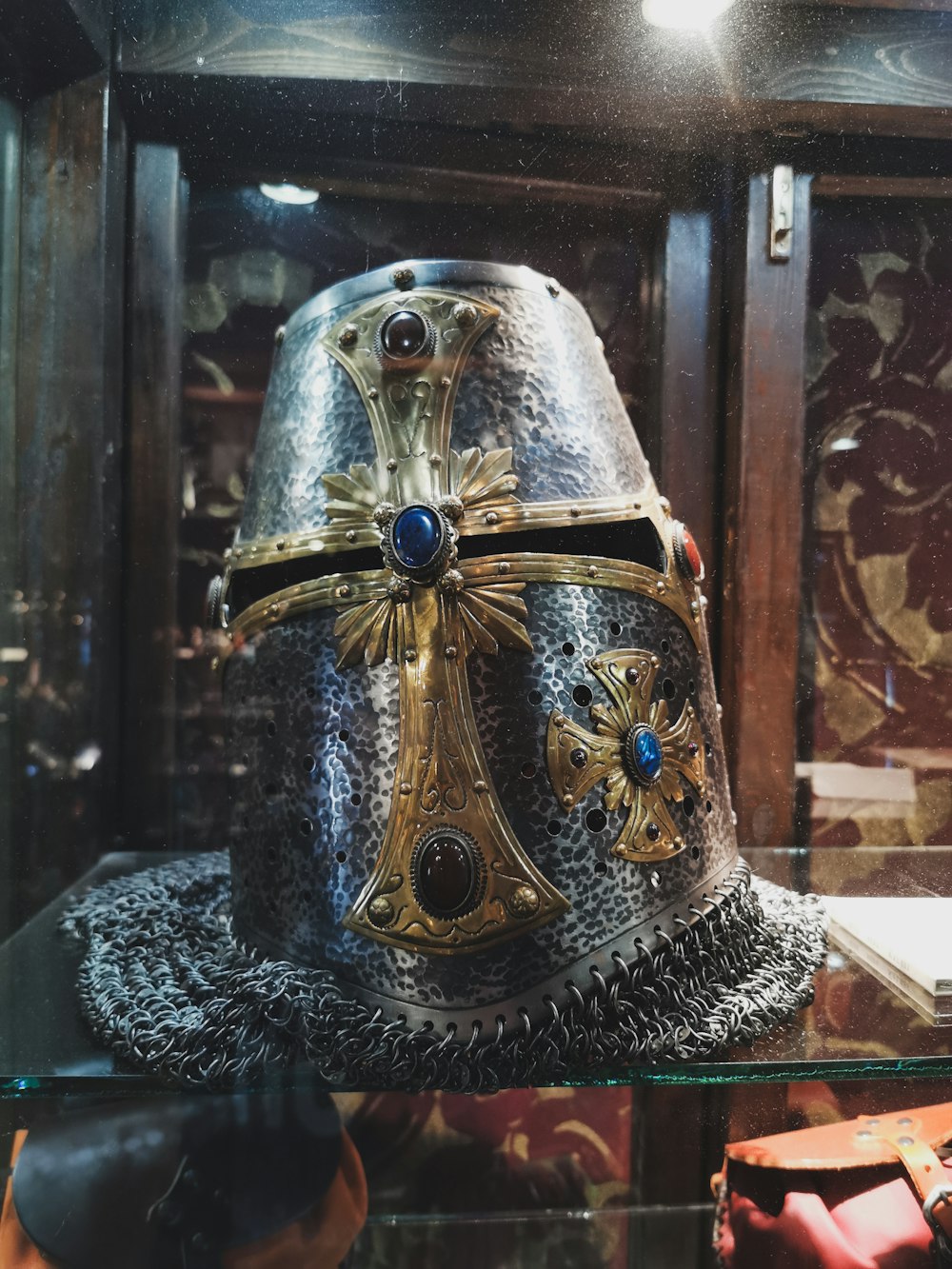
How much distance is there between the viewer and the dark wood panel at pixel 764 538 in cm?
104

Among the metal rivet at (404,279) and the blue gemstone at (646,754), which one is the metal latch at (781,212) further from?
the blue gemstone at (646,754)

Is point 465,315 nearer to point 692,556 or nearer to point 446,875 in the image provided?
point 692,556

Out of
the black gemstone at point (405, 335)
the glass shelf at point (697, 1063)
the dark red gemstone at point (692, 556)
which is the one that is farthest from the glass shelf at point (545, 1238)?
the black gemstone at point (405, 335)

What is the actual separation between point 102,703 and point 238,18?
2.22 ft

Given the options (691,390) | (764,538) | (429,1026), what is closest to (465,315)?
(691,390)

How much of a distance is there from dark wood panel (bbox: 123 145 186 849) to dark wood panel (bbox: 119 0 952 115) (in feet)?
0.73

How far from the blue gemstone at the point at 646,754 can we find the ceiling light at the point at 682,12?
24.5 inches

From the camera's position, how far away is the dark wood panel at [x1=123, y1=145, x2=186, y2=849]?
105cm

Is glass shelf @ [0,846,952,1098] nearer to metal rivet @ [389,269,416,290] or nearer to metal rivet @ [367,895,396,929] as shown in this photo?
metal rivet @ [367,895,396,929]

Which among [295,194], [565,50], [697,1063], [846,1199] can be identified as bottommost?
[846,1199]

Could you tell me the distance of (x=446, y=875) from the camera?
735 millimetres

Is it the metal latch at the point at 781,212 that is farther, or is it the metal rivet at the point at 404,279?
the metal latch at the point at 781,212

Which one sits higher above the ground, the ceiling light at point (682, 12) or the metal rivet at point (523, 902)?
the ceiling light at point (682, 12)

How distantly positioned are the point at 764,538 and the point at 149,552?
664mm
